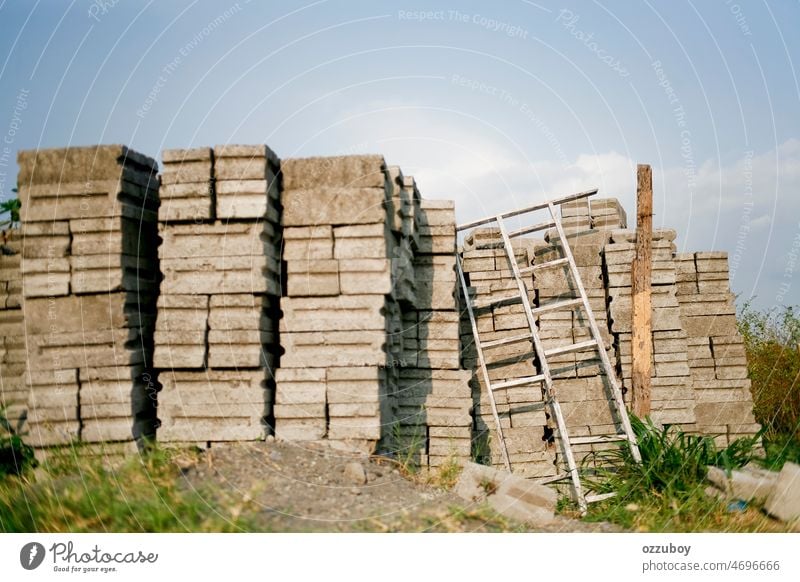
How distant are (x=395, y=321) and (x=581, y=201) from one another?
14.2 feet

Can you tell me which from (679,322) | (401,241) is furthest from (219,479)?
(679,322)

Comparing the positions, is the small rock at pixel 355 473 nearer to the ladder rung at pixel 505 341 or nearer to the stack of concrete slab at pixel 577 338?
the ladder rung at pixel 505 341

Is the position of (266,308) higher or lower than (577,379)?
higher

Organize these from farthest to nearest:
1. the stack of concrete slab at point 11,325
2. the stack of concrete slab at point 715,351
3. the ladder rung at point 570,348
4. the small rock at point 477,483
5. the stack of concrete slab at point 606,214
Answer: the stack of concrete slab at point 606,214 < the stack of concrete slab at point 715,351 < the ladder rung at point 570,348 < the stack of concrete slab at point 11,325 < the small rock at point 477,483

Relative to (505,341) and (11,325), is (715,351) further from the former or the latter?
(11,325)

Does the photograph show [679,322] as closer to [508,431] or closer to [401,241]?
[508,431]

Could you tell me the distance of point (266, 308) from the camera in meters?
5.98

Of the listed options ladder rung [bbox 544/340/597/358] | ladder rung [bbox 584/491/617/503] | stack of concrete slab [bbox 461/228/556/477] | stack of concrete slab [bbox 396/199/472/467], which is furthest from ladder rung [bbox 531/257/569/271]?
ladder rung [bbox 584/491/617/503]

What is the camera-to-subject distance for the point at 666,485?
6.52 meters

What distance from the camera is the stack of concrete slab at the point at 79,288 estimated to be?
5.79 metres

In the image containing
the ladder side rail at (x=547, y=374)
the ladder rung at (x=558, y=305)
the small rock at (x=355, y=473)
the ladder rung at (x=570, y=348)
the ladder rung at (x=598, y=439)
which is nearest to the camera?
the small rock at (x=355, y=473)

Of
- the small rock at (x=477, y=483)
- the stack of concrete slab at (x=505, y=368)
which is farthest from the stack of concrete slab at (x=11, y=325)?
the stack of concrete slab at (x=505, y=368)

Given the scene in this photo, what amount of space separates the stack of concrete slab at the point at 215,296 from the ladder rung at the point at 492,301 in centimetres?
350

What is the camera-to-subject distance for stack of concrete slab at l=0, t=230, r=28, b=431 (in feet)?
23.1
